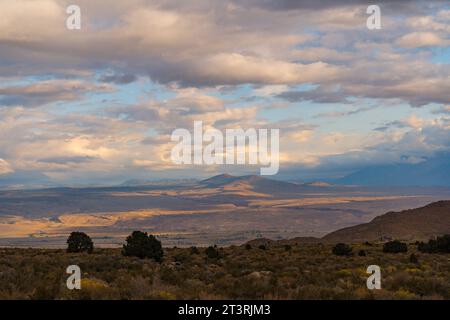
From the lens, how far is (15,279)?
20.5 metres

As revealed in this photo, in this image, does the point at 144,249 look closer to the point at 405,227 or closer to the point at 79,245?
the point at 79,245

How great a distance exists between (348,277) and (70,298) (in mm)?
10989

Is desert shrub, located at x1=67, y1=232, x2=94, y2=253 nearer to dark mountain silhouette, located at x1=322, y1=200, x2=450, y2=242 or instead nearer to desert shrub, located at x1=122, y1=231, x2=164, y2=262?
desert shrub, located at x1=122, y1=231, x2=164, y2=262

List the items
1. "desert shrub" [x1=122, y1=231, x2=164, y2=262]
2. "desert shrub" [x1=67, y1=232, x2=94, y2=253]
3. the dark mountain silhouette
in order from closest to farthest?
"desert shrub" [x1=122, y1=231, x2=164, y2=262]
"desert shrub" [x1=67, y1=232, x2=94, y2=253]
the dark mountain silhouette

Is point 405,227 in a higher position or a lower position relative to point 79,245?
higher

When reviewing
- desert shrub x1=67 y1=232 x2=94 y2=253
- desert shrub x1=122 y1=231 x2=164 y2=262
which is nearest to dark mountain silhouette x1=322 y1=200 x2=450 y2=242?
desert shrub x1=67 y1=232 x2=94 y2=253

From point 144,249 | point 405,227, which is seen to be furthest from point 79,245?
point 405,227

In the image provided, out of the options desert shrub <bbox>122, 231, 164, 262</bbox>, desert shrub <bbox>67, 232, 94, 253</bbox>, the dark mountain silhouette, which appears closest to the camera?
desert shrub <bbox>122, 231, 164, 262</bbox>

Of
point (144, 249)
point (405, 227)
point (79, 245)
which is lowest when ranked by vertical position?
point (144, 249)

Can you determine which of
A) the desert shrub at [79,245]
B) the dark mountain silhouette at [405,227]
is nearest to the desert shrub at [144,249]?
the desert shrub at [79,245]

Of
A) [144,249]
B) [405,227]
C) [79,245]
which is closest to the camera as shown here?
[144,249]

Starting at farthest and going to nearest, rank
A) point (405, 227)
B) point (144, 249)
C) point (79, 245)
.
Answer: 1. point (405, 227)
2. point (79, 245)
3. point (144, 249)
